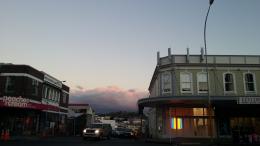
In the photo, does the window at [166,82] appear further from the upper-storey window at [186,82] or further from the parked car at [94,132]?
the parked car at [94,132]

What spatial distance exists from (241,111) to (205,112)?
4.05m

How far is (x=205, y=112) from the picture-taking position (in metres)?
34.5

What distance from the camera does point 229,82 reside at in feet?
116

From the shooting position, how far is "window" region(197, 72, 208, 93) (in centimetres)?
3484

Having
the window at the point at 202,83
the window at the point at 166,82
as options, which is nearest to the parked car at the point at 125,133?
the window at the point at 166,82

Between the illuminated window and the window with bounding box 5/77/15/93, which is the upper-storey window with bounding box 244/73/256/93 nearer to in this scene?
the illuminated window

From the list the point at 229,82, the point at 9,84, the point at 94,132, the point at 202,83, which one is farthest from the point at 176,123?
the point at 9,84

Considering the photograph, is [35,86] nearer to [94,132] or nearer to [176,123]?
[94,132]

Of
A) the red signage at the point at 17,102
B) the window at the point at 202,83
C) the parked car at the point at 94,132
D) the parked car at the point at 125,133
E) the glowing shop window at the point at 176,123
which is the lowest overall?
the parked car at the point at 125,133

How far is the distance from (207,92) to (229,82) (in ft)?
9.54

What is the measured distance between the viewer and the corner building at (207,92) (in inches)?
1351

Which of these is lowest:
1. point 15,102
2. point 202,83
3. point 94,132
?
point 94,132

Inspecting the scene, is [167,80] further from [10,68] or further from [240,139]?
[10,68]

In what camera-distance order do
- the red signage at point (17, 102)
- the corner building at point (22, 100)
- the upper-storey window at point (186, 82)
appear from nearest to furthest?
the red signage at point (17, 102), the upper-storey window at point (186, 82), the corner building at point (22, 100)
